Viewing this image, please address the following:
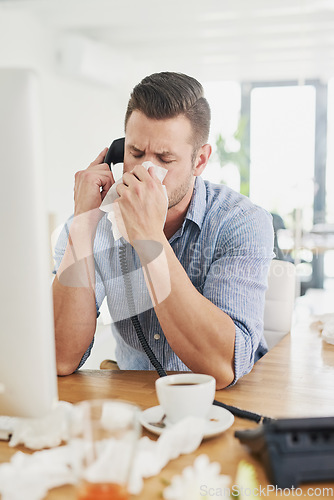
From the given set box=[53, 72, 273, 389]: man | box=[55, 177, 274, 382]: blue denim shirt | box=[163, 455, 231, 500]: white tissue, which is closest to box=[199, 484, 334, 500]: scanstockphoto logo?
box=[163, 455, 231, 500]: white tissue

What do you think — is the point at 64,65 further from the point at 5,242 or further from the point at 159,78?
the point at 5,242

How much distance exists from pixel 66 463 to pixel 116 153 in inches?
42.9

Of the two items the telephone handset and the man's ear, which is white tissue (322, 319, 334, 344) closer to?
the man's ear

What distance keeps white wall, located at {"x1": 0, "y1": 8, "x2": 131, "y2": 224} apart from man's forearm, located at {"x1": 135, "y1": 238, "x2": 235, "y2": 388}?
9.86ft

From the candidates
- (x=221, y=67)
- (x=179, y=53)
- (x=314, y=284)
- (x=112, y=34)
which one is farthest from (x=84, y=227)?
(x=314, y=284)

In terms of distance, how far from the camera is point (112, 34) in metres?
5.33

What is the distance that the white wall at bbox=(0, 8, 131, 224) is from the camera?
4.15 m

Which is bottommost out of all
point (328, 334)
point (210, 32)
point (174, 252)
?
point (328, 334)

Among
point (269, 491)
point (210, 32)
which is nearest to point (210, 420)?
point (269, 491)

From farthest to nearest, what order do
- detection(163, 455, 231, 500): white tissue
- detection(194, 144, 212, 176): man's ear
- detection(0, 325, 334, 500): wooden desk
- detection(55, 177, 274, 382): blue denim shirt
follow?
1. detection(194, 144, 212, 176): man's ear
2. detection(55, 177, 274, 382): blue denim shirt
3. detection(0, 325, 334, 500): wooden desk
4. detection(163, 455, 231, 500): white tissue

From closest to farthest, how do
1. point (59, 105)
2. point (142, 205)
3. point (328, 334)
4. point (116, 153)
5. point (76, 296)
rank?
1. point (142, 205)
2. point (76, 296)
3. point (328, 334)
4. point (116, 153)
5. point (59, 105)

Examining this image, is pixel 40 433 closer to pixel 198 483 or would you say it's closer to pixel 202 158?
pixel 198 483

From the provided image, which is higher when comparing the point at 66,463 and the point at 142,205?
the point at 142,205

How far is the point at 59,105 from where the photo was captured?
15.7 ft
